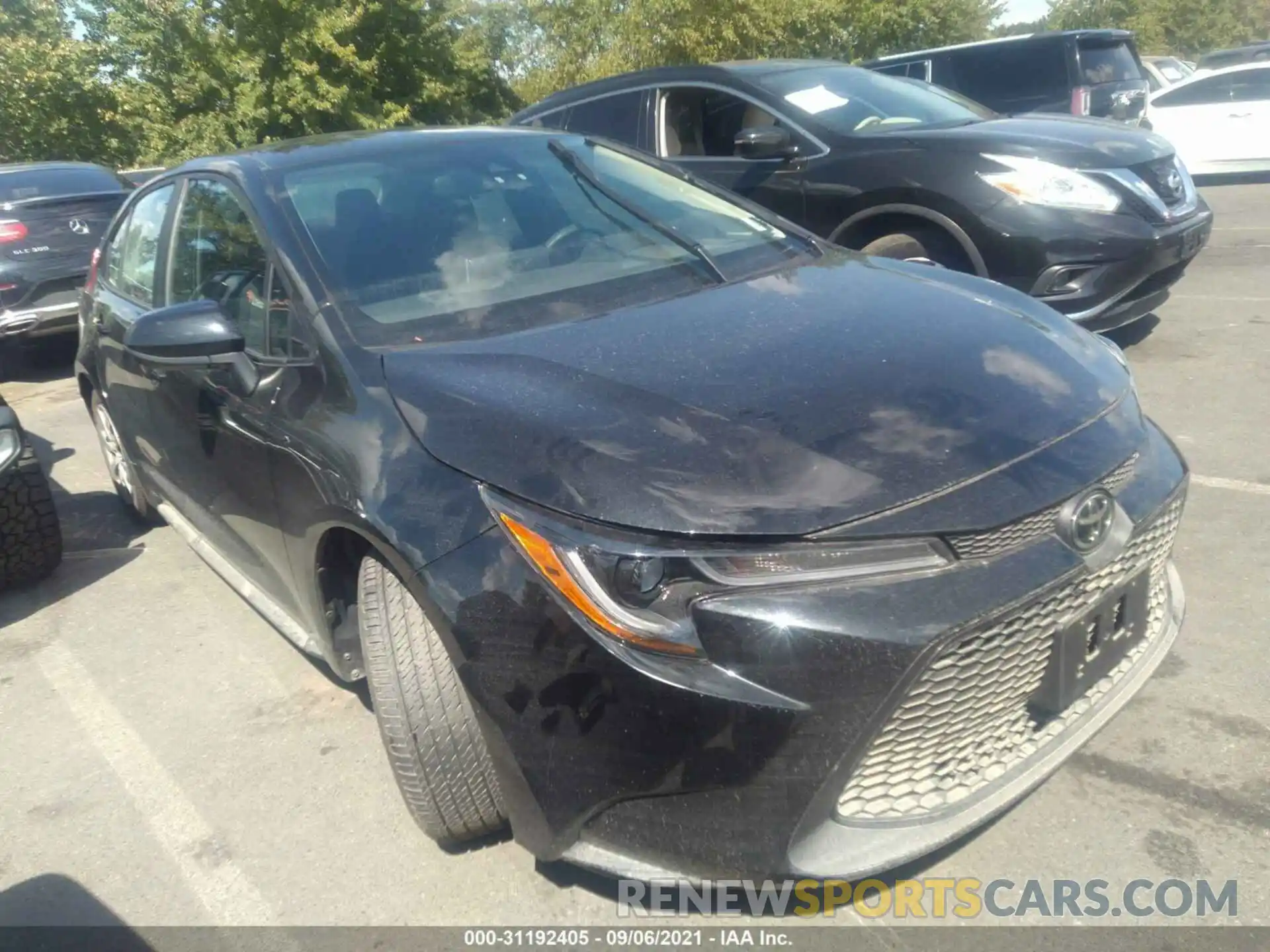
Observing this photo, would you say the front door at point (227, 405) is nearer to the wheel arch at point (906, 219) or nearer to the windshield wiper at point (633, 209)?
the windshield wiper at point (633, 209)

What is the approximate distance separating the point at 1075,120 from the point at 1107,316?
4.94 feet

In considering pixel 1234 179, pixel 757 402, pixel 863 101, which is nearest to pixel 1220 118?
pixel 1234 179

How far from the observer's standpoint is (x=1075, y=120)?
6277 mm

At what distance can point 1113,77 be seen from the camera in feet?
34.8

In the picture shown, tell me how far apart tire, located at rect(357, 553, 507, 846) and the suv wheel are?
8.53ft

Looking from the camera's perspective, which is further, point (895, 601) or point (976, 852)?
point (976, 852)

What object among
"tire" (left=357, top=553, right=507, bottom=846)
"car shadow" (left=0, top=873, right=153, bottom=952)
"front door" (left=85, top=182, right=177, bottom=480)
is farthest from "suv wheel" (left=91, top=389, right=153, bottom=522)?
"tire" (left=357, top=553, right=507, bottom=846)

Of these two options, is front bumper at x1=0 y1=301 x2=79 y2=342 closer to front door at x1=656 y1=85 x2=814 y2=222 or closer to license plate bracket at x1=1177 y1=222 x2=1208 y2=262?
front door at x1=656 y1=85 x2=814 y2=222

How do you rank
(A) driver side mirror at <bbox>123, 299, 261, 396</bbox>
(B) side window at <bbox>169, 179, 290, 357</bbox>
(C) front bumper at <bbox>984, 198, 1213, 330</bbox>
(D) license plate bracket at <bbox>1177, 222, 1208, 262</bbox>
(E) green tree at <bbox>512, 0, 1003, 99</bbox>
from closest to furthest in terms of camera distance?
1. (A) driver side mirror at <bbox>123, 299, 261, 396</bbox>
2. (B) side window at <bbox>169, 179, 290, 357</bbox>
3. (C) front bumper at <bbox>984, 198, 1213, 330</bbox>
4. (D) license plate bracket at <bbox>1177, 222, 1208, 262</bbox>
5. (E) green tree at <bbox>512, 0, 1003, 99</bbox>

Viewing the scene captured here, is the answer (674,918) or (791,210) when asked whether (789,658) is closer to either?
(674,918)

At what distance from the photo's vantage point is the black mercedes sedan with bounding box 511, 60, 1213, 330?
5.34 metres

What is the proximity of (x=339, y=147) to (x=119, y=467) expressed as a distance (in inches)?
88.1

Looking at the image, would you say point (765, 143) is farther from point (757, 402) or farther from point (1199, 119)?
point (1199, 119)

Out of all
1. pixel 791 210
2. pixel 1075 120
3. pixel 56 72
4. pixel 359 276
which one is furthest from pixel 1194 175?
pixel 56 72
